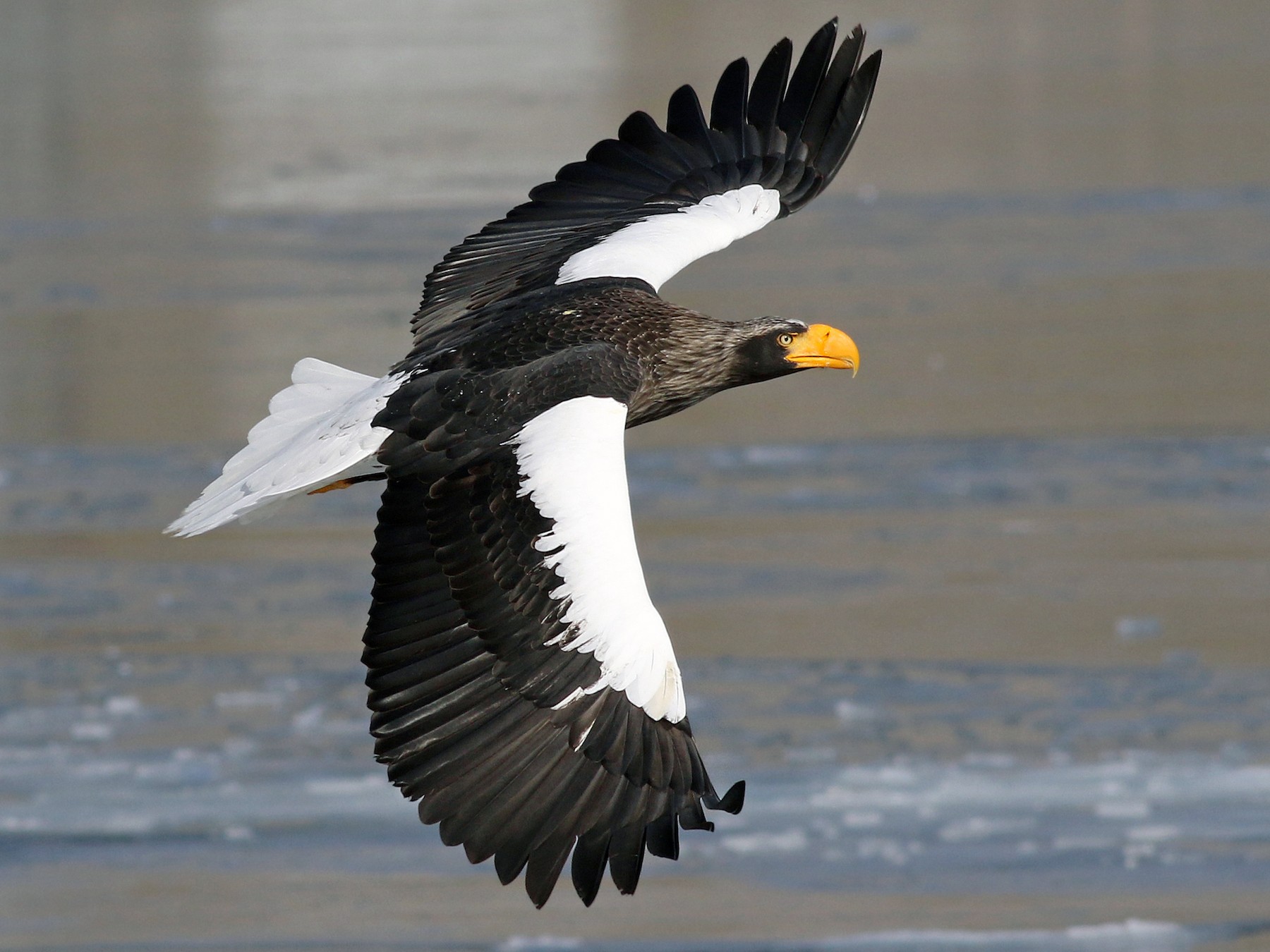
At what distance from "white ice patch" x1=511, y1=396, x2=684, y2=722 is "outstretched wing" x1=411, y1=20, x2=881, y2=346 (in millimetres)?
1336

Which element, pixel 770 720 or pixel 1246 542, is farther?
pixel 1246 542

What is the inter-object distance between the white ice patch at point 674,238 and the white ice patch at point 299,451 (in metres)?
0.69

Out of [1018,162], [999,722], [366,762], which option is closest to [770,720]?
[999,722]

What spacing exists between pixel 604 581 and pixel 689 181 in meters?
2.09

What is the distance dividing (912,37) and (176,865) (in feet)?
50.8

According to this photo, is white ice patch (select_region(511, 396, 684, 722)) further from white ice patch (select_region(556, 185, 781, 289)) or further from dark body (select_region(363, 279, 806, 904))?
white ice patch (select_region(556, 185, 781, 289))

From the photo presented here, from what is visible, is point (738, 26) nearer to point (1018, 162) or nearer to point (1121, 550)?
point (1018, 162)

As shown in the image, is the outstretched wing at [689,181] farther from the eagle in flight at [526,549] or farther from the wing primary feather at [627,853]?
the wing primary feather at [627,853]

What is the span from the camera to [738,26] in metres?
21.1

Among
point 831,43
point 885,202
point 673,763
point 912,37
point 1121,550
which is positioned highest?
point 912,37

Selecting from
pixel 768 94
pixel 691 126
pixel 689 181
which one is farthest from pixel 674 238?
pixel 768 94

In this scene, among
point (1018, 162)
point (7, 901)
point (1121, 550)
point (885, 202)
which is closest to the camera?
point (7, 901)

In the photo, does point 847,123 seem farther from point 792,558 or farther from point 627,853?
point 627,853

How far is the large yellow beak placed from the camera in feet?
18.0
